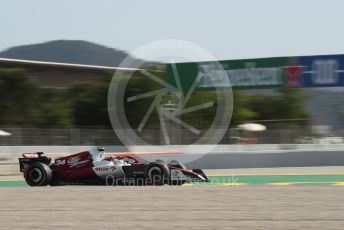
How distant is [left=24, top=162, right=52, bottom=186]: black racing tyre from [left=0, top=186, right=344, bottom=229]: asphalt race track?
277cm

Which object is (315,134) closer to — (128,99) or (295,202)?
(295,202)

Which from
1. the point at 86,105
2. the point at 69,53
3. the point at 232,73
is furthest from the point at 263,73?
the point at 69,53

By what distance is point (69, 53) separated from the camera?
176m

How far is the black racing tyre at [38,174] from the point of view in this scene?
14.0 meters

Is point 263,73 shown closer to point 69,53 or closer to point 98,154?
point 98,154

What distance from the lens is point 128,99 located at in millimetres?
48031

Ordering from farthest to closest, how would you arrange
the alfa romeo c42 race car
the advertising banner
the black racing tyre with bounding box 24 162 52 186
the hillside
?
1. the hillside
2. the advertising banner
3. the black racing tyre with bounding box 24 162 52 186
4. the alfa romeo c42 race car

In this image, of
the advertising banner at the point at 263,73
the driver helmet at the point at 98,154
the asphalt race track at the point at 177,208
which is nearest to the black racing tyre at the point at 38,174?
the driver helmet at the point at 98,154

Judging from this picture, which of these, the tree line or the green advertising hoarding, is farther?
the tree line

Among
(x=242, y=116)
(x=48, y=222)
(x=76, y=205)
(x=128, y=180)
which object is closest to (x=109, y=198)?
(x=76, y=205)

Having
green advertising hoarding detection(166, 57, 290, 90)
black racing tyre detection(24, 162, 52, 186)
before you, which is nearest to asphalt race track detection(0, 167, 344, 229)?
black racing tyre detection(24, 162, 52, 186)

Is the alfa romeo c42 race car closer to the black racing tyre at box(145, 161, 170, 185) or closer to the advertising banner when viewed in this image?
the black racing tyre at box(145, 161, 170, 185)

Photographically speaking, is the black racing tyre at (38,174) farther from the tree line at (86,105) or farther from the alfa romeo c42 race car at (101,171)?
the tree line at (86,105)

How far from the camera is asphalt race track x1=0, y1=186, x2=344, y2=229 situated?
7137mm
